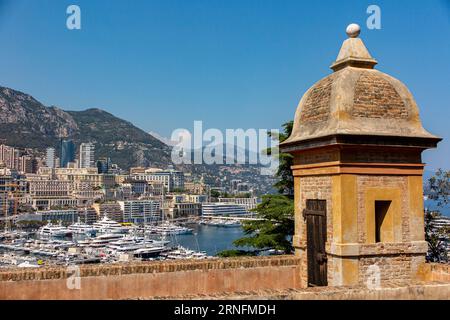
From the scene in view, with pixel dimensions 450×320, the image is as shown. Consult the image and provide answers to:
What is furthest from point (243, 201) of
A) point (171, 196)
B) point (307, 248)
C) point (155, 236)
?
point (307, 248)

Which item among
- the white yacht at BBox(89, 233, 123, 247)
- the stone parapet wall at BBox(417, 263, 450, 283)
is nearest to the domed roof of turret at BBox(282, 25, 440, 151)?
the stone parapet wall at BBox(417, 263, 450, 283)

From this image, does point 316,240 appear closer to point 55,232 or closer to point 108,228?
point 55,232

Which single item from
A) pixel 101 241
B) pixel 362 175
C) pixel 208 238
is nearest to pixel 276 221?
pixel 362 175

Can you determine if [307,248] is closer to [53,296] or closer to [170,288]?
[170,288]

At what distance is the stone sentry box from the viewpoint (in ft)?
25.8

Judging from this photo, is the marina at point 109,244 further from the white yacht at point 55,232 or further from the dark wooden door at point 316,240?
the dark wooden door at point 316,240

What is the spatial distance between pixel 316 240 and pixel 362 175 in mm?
1406

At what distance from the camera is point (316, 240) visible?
8.56 metres

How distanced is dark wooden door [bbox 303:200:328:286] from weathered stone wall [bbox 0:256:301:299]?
50 centimetres

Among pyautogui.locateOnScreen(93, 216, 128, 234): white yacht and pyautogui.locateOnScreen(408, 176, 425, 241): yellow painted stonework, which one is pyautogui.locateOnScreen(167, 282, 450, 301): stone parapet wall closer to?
pyautogui.locateOnScreen(408, 176, 425, 241): yellow painted stonework

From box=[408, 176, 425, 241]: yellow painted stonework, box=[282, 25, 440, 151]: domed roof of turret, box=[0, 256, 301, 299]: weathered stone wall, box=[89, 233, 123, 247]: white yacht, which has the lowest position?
box=[89, 233, 123, 247]: white yacht

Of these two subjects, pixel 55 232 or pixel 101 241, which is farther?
pixel 55 232

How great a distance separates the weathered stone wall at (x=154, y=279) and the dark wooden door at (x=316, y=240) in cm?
50
